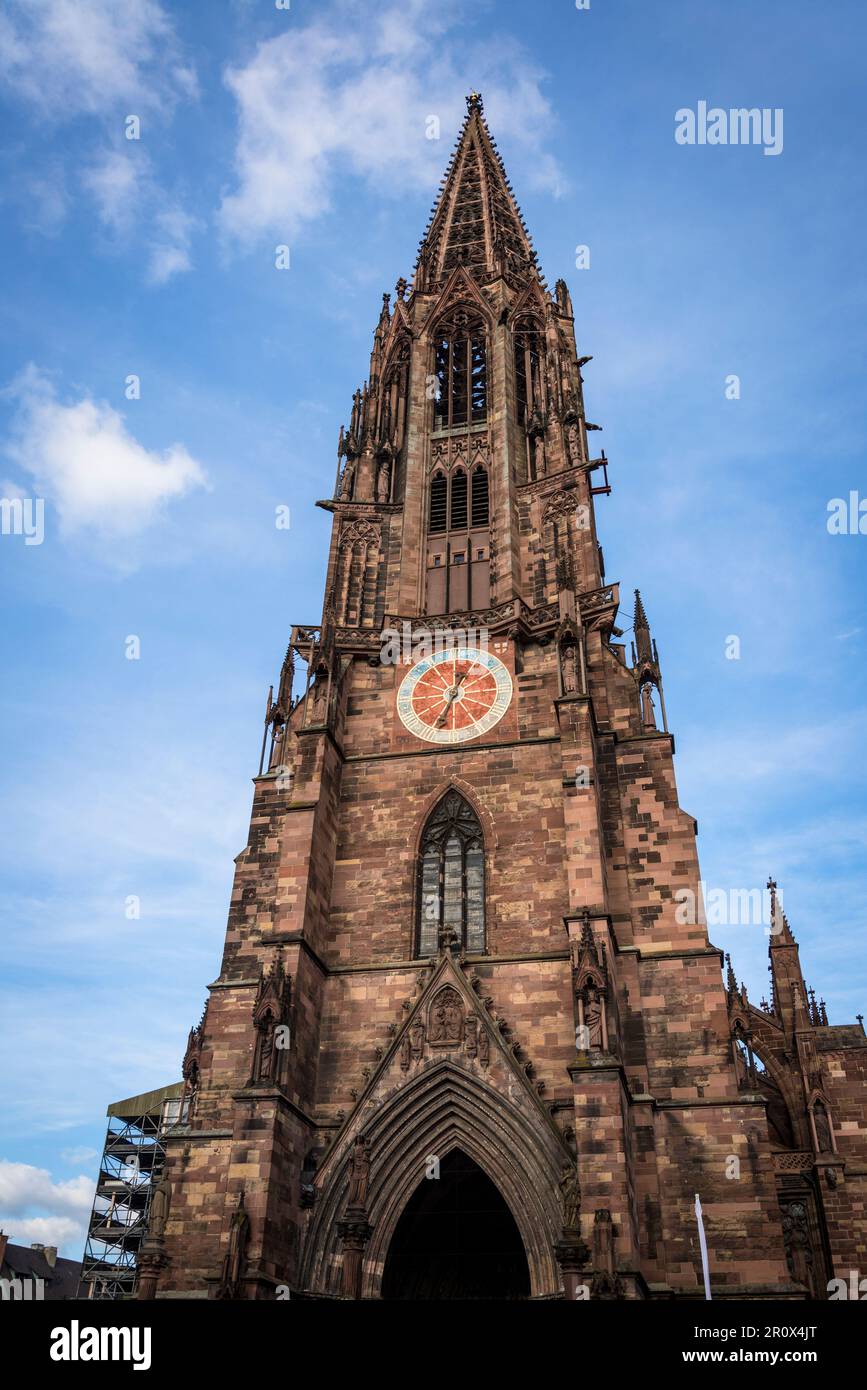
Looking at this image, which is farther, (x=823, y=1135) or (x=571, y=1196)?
(x=823, y=1135)

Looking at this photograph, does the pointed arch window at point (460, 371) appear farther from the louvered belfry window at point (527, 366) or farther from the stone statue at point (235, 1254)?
the stone statue at point (235, 1254)

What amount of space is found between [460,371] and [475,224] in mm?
8739

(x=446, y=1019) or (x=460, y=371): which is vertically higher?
(x=460, y=371)

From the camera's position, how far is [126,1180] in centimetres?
4138

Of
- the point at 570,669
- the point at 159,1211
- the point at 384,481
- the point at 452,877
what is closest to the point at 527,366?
the point at 384,481

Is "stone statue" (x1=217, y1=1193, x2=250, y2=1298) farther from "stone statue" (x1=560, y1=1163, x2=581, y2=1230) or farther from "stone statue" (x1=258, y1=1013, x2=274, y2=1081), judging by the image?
"stone statue" (x1=560, y1=1163, x2=581, y2=1230)

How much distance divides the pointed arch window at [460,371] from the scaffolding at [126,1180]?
1028 inches

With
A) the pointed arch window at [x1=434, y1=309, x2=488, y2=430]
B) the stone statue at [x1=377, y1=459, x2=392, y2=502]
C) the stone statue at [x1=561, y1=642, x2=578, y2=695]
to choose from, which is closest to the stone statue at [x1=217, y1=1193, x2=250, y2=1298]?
the stone statue at [x1=561, y1=642, x2=578, y2=695]

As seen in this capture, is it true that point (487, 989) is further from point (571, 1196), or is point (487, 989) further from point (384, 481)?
point (384, 481)

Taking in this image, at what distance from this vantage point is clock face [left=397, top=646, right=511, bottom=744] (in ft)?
75.9

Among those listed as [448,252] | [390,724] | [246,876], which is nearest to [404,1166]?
[246,876]

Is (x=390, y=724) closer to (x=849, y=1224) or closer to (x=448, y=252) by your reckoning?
(x=849, y=1224)

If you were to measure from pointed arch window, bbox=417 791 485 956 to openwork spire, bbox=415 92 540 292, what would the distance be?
1867 cm
